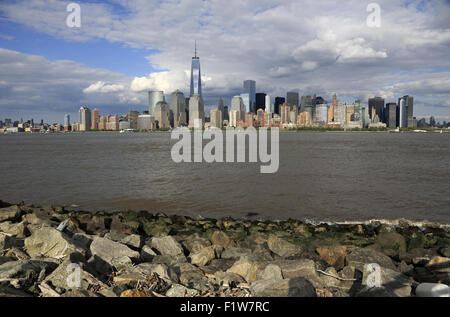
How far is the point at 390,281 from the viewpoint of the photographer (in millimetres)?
5664

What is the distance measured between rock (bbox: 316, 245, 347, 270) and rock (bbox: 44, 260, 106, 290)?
16.6ft

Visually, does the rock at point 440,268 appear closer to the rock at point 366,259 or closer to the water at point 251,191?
the rock at point 366,259

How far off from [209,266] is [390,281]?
143 inches

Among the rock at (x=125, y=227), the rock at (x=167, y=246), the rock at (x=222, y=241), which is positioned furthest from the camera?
the rock at (x=125, y=227)

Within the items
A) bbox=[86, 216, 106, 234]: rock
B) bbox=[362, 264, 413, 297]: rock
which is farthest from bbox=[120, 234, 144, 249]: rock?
bbox=[362, 264, 413, 297]: rock

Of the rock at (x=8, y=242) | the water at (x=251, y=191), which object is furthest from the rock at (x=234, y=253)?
the water at (x=251, y=191)

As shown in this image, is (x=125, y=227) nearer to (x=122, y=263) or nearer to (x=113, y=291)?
(x=122, y=263)

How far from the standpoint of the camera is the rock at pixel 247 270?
620 cm

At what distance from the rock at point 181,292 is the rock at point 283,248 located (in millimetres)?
3424

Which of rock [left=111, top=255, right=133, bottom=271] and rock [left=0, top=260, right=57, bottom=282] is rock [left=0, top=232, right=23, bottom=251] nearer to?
rock [left=0, top=260, right=57, bottom=282]

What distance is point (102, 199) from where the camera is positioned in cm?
1977

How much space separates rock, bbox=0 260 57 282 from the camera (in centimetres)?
555

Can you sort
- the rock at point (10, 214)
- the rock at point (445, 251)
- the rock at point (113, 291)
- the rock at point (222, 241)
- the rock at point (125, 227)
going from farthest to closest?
the rock at point (10, 214) → the rock at point (125, 227) → the rock at point (222, 241) → the rock at point (445, 251) → the rock at point (113, 291)
